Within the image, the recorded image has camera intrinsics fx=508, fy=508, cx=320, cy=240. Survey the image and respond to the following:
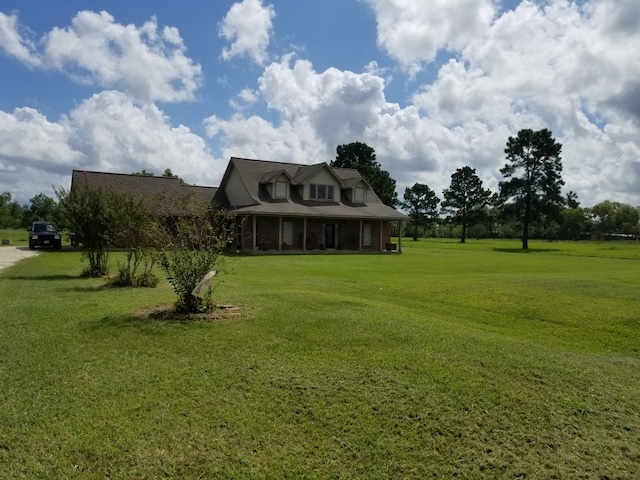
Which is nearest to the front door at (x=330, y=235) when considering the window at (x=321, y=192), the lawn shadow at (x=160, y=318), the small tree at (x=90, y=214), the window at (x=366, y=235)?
the window at (x=321, y=192)

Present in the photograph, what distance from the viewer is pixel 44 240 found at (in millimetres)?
32531

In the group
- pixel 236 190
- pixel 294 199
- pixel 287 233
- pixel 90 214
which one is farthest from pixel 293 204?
pixel 90 214

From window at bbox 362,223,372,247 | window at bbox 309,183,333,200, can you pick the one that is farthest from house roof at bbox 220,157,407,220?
window at bbox 362,223,372,247

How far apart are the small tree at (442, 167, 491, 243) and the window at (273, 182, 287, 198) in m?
47.4

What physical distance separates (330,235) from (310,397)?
31.4 m

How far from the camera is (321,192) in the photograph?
37.0 meters

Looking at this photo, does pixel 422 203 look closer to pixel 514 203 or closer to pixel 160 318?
pixel 514 203

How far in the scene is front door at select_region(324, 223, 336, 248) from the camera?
119 feet

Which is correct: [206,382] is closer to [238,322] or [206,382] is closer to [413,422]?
[413,422]

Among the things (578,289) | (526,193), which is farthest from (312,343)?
(526,193)

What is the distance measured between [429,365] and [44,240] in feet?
107

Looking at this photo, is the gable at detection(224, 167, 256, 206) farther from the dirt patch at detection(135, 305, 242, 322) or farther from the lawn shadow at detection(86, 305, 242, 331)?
the lawn shadow at detection(86, 305, 242, 331)

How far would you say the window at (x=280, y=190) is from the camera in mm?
35312

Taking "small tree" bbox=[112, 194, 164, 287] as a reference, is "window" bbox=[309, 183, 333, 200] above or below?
above
